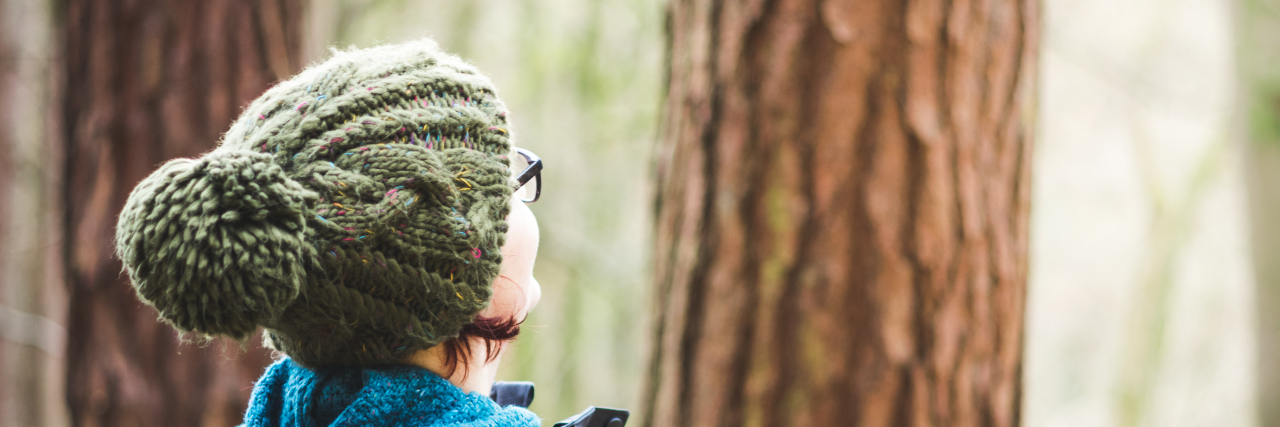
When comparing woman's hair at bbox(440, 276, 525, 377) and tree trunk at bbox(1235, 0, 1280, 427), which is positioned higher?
tree trunk at bbox(1235, 0, 1280, 427)

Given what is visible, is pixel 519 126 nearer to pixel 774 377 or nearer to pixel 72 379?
pixel 72 379

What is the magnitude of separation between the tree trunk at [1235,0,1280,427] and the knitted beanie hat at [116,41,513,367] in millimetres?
2863

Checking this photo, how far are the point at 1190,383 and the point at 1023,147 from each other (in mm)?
3579

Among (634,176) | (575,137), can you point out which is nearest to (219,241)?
(575,137)

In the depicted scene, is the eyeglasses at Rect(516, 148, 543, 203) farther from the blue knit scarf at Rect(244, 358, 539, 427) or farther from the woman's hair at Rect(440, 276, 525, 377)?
the blue knit scarf at Rect(244, 358, 539, 427)

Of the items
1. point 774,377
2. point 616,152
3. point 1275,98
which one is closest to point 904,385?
point 774,377

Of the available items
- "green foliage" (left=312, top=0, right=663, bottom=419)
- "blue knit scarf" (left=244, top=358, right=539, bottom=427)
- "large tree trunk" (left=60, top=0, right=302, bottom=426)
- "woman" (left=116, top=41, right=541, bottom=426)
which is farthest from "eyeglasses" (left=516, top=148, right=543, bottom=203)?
"green foliage" (left=312, top=0, right=663, bottom=419)

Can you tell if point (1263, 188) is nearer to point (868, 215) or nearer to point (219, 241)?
point (868, 215)

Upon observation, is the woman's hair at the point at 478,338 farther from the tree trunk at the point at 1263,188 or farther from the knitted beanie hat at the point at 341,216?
the tree trunk at the point at 1263,188

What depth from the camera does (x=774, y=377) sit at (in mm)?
1706

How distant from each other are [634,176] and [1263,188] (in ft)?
8.89

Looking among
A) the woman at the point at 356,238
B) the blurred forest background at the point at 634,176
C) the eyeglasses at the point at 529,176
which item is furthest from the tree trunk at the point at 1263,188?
the woman at the point at 356,238

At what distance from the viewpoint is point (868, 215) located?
1665mm

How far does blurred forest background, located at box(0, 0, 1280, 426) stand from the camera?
13.0 ft
